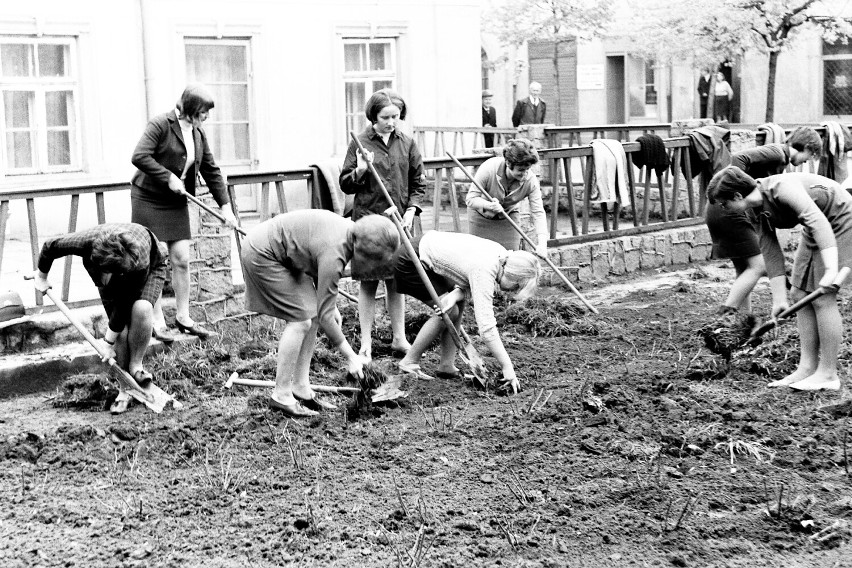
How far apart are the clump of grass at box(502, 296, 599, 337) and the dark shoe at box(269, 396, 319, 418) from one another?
2896mm

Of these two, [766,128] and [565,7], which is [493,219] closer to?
[766,128]

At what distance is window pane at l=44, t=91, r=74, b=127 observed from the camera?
1405cm

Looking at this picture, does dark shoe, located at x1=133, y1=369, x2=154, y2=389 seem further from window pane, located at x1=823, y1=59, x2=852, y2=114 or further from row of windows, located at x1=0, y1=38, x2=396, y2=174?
window pane, located at x1=823, y1=59, x2=852, y2=114

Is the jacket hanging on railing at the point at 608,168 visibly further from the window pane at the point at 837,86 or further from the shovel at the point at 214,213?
the window pane at the point at 837,86

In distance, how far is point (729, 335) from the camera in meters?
8.27

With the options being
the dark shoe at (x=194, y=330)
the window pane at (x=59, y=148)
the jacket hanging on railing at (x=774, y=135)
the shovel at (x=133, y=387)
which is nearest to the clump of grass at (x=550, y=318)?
the dark shoe at (x=194, y=330)

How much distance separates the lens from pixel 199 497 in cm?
568

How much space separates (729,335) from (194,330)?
368cm

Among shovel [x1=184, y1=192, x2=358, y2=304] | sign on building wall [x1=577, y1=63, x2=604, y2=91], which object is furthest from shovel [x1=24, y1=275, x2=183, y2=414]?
sign on building wall [x1=577, y1=63, x2=604, y2=91]

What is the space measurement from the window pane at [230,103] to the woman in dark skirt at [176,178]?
22.6 feet

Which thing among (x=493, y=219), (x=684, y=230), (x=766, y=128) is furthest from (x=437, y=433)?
(x=766, y=128)

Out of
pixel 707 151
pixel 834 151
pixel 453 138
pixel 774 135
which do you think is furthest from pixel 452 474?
pixel 453 138

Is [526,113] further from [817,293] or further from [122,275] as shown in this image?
[122,275]

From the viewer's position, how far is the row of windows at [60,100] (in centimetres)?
1378
